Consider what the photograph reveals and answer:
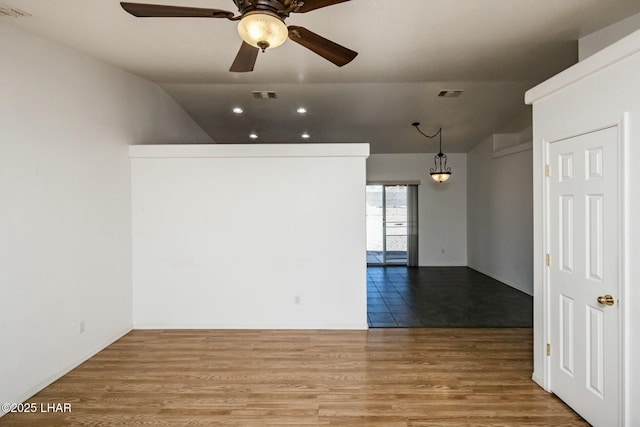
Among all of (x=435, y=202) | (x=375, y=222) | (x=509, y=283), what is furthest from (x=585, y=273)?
(x=375, y=222)

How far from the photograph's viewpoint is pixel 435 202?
8164 millimetres

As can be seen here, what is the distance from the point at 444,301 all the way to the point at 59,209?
5.09m

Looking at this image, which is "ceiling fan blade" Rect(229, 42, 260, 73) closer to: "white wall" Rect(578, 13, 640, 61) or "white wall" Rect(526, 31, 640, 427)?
"white wall" Rect(526, 31, 640, 427)

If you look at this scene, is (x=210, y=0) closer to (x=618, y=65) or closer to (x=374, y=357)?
(x=618, y=65)

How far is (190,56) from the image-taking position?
3.29m

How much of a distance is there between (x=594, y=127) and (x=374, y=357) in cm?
261

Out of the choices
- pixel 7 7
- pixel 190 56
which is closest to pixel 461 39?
pixel 190 56

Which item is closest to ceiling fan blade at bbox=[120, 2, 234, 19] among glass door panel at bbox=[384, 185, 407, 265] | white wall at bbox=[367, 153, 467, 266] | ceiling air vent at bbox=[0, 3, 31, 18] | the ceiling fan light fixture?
the ceiling fan light fixture

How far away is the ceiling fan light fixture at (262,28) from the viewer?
60.2 inches

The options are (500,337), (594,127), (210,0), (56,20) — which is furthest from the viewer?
(500,337)

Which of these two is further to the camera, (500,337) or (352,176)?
(352,176)

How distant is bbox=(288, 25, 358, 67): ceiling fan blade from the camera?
69.5 inches

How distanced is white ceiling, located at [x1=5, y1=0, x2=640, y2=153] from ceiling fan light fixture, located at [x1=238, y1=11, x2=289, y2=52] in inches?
41.5

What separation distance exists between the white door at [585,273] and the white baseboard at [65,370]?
4209 mm
